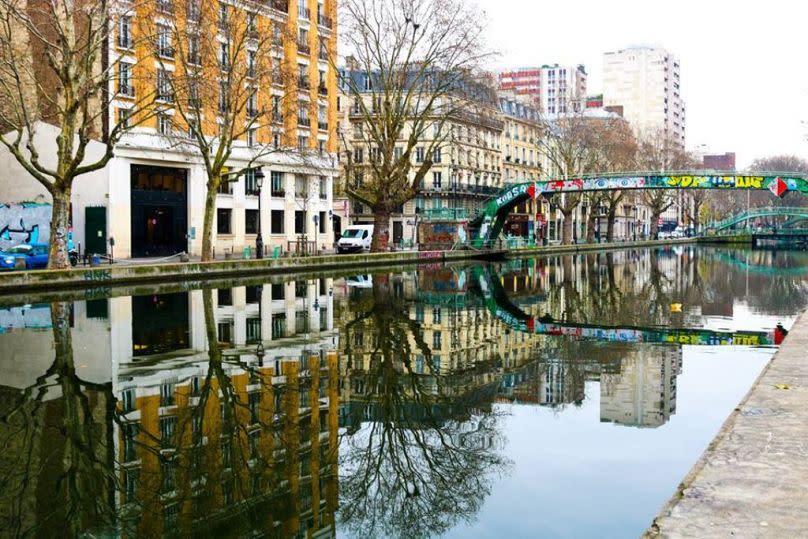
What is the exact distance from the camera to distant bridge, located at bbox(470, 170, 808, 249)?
168ft

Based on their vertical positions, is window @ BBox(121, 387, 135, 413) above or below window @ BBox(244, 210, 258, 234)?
below

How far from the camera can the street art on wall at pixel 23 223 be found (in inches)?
1518

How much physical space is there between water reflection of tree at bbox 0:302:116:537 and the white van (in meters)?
47.1

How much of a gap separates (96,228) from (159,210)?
4.36 m

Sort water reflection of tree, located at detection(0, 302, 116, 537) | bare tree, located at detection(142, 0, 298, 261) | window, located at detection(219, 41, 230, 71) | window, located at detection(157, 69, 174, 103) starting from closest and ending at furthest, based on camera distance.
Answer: water reflection of tree, located at detection(0, 302, 116, 537)
window, located at detection(157, 69, 174, 103)
bare tree, located at detection(142, 0, 298, 261)
window, located at detection(219, 41, 230, 71)

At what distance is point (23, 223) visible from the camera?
38938 mm

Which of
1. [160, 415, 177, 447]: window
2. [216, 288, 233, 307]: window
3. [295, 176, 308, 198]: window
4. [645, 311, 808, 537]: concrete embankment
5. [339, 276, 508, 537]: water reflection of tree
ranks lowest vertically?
[339, 276, 508, 537]: water reflection of tree

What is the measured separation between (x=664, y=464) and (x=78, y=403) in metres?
6.63

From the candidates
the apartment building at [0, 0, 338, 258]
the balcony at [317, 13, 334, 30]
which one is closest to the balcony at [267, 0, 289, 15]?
the apartment building at [0, 0, 338, 258]

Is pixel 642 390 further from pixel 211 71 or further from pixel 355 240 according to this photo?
pixel 355 240

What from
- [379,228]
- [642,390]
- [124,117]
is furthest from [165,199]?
[642,390]

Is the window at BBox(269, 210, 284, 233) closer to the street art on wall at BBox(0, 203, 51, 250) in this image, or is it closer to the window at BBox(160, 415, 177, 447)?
the street art on wall at BBox(0, 203, 51, 250)

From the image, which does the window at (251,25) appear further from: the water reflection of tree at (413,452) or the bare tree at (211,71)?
the water reflection of tree at (413,452)

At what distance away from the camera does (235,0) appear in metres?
40.2
